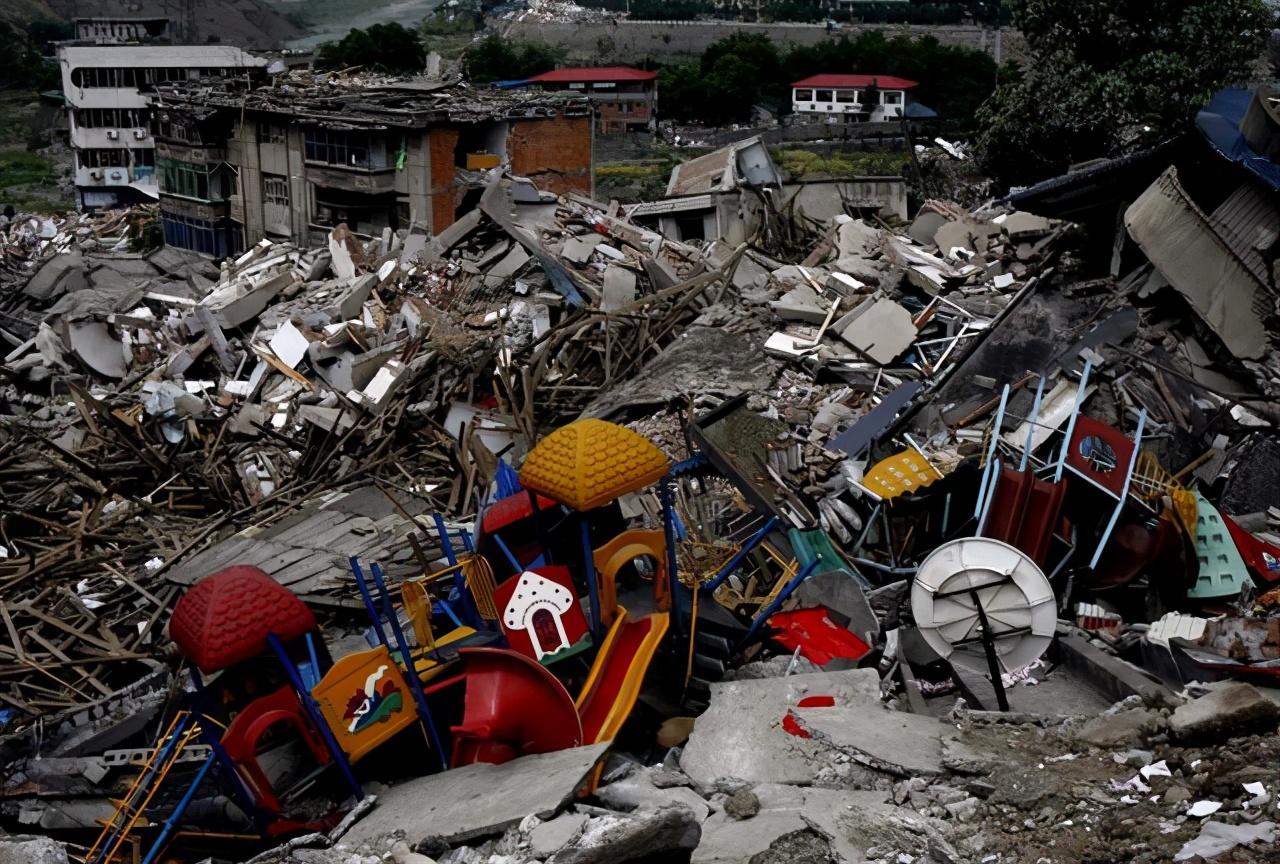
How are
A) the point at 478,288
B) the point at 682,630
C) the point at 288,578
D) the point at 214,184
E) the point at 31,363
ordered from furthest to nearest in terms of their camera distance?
the point at 214,184, the point at 31,363, the point at 478,288, the point at 288,578, the point at 682,630

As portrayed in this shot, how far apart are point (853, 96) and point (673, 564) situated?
148ft

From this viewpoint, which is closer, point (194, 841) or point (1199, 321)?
point (194, 841)

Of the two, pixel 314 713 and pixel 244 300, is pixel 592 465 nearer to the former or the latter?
pixel 314 713

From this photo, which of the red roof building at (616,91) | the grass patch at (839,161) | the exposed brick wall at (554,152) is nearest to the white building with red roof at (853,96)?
the red roof building at (616,91)

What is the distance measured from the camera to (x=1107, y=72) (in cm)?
2177

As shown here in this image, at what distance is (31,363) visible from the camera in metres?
19.1

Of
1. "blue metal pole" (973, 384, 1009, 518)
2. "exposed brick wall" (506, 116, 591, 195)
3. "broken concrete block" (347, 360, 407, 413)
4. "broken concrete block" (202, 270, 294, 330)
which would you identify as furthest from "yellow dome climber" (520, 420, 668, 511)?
"exposed brick wall" (506, 116, 591, 195)

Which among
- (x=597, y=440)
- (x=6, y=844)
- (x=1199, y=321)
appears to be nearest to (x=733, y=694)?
(x=597, y=440)

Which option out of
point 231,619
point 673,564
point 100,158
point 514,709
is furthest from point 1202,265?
point 100,158

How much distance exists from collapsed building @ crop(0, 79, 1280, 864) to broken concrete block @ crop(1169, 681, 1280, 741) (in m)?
0.02

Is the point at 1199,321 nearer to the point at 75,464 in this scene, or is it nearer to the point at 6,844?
the point at 6,844

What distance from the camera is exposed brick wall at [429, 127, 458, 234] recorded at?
2420cm

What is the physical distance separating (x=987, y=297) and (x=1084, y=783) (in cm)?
889

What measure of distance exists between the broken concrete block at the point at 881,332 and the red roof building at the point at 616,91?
36676 mm
